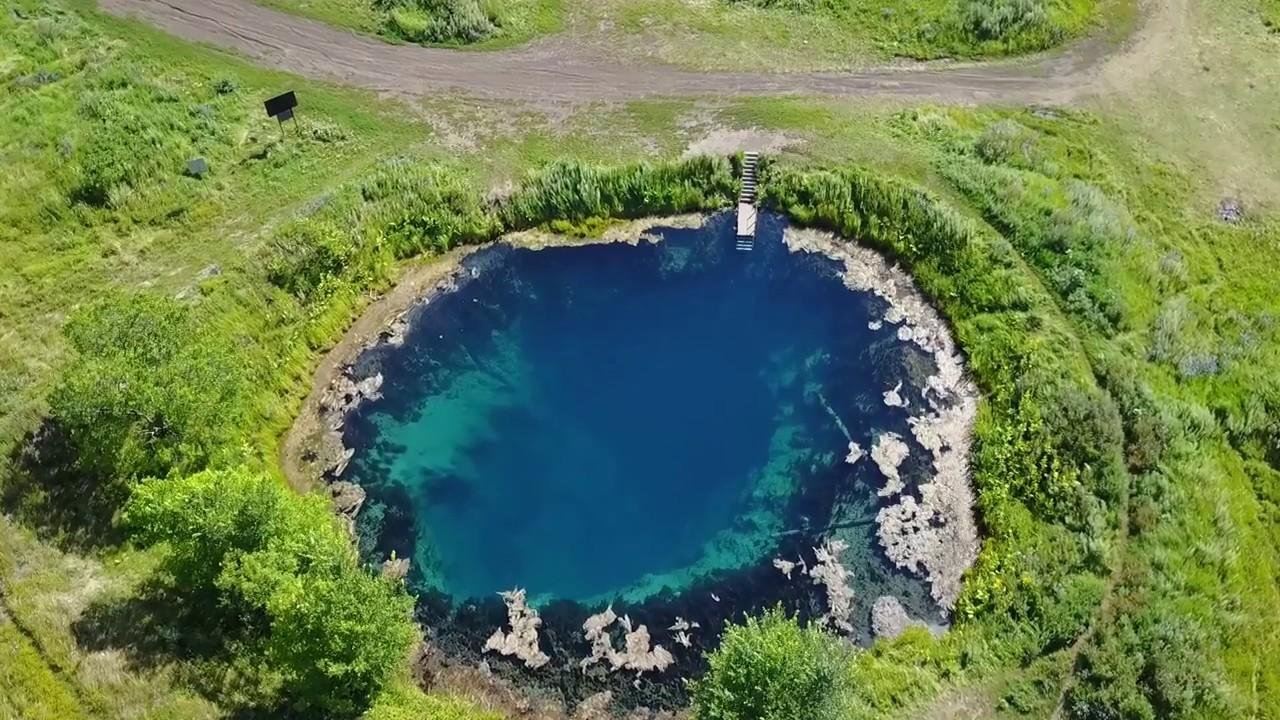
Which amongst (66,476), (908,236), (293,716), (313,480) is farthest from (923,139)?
(66,476)

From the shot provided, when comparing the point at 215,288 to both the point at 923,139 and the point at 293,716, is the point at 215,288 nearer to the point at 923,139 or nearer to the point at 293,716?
the point at 293,716

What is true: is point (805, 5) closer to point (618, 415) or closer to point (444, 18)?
point (444, 18)

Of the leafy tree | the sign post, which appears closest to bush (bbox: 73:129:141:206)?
the sign post

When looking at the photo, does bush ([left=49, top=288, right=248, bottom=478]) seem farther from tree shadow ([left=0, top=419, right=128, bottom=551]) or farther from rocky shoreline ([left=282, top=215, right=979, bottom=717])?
rocky shoreline ([left=282, top=215, right=979, bottom=717])

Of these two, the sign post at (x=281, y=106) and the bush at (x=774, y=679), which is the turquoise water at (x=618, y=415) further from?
the sign post at (x=281, y=106)

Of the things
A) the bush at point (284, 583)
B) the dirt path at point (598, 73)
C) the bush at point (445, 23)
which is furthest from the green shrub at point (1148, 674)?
the bush at point (445, 23)
